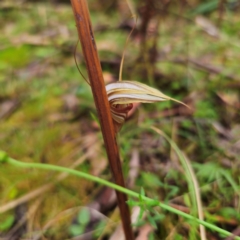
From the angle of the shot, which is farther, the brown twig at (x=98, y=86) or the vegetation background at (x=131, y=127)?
the vegetation background at (x=131, y=127)

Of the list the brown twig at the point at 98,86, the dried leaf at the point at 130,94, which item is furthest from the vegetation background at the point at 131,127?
the dried leaf at the point at 130,94

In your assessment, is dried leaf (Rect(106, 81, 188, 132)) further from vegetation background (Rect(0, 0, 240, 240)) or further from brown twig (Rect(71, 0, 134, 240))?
vegetation background (Rect(0, 0, 240, 240))

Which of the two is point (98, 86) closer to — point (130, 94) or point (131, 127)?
point (130, 94)

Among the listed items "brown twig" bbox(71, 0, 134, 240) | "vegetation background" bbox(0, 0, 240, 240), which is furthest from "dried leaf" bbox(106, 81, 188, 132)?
"vegetation background" bbox(0, 0, 240, 240)

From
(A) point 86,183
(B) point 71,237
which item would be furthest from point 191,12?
(B) point 71,237

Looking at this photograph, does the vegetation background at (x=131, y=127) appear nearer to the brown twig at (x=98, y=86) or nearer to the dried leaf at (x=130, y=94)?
the brown twig at (x=98, y=86)

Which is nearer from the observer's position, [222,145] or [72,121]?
[222,145]

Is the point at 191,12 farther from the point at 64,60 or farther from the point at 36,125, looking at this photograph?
the point at 36,125
